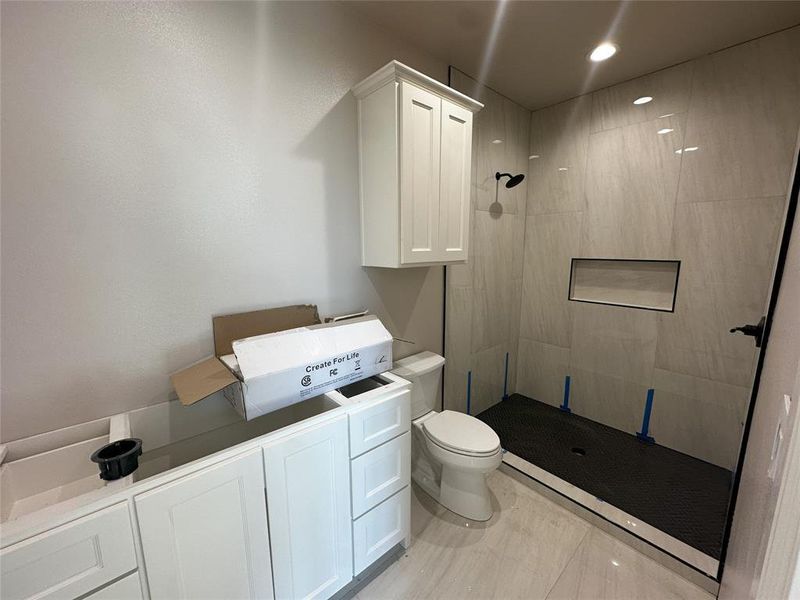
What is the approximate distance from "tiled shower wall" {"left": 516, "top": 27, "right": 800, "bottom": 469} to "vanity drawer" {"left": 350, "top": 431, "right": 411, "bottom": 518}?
1.24 m

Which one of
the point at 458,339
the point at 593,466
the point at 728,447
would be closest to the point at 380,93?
the point at 458,339

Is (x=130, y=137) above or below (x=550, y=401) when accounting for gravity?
above

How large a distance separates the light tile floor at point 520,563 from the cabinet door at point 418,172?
141cm

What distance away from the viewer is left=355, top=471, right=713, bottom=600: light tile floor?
1.36 meters

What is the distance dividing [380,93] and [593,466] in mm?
2499

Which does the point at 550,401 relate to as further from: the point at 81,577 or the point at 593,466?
the point at 81,577

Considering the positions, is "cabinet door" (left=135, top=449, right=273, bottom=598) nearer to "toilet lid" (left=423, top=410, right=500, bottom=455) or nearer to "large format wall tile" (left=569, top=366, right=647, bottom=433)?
"toilet lid" (left=423, top=410, right=500, bottom=455)

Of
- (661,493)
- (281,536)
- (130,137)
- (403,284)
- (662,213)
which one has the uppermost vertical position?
(130,137)

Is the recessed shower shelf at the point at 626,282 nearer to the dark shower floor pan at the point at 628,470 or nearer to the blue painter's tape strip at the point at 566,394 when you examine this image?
the blue painter's tape strip at the point at 566,394

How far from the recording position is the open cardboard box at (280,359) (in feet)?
3.63

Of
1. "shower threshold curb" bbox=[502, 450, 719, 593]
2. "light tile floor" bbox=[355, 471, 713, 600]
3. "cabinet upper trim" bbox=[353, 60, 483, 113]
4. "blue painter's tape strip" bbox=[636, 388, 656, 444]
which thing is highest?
"cabinet upper trim" bbox=[353, 60, 483, 113]

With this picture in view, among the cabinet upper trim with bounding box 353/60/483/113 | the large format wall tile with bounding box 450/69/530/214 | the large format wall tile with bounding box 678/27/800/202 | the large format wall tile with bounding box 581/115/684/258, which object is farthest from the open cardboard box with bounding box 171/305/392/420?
the large format wall tile with bounding box 678/27/800/202

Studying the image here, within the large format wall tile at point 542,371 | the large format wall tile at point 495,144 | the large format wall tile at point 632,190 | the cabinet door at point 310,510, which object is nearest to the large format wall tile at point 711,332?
the large format wall tile at point 632,190

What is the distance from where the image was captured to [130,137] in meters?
1.09
